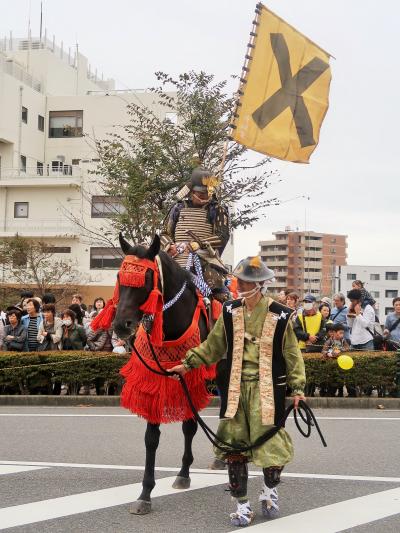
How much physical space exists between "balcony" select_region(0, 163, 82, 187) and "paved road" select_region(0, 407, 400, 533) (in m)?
34.6

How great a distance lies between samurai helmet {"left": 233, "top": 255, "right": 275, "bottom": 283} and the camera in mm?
5812

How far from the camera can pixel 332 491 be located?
6.64 metres

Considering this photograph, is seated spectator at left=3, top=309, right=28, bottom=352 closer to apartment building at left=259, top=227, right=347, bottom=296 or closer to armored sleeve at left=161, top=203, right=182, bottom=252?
armored sleeve at left=161, top=203, right=182, bottom=252

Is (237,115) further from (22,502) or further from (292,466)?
(22,502)

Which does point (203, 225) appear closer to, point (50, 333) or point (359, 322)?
point (359, 322)

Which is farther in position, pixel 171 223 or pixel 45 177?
pixel 45 177

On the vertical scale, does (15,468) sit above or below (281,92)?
below

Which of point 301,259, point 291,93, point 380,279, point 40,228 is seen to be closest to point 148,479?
point 291,93

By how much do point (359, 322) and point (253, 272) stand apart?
8828mm

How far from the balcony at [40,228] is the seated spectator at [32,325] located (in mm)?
29884

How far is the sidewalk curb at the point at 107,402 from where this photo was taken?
523 inches

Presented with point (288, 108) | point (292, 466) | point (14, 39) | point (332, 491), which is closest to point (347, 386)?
point (288, 108)

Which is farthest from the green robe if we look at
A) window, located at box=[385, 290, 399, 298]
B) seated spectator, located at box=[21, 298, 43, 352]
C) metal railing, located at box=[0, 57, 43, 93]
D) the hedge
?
window, located at box=[385, 290, 399, 298]

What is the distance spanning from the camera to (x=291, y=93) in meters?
11.1
